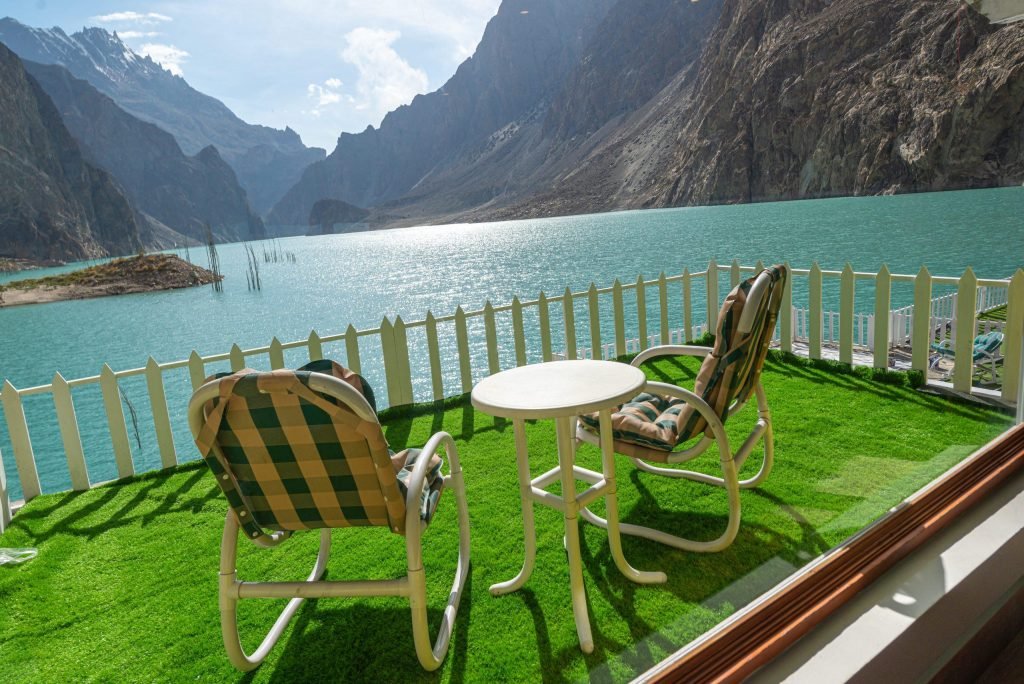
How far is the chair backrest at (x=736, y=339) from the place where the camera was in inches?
96.0

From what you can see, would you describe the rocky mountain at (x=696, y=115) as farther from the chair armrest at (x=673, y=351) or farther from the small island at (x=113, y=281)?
the small island at (x=113, y=281)

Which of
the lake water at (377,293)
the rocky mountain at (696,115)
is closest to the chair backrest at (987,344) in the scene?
the rocky mountain at (696,115)

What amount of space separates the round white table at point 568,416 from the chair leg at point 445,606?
17cm

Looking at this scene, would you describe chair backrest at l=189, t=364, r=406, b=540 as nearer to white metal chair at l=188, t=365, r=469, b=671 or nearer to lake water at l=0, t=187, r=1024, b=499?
white metal chair at l=188, t=365, r=469, b=671

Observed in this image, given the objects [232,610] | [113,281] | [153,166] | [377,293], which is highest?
[153,166]

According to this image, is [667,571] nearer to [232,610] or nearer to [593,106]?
[232,610]

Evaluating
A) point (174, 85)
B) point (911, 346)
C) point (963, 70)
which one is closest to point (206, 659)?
point (963, 70)

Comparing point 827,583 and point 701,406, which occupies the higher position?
point 701,406

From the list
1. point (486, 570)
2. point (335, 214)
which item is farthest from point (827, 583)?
point (335, 214)

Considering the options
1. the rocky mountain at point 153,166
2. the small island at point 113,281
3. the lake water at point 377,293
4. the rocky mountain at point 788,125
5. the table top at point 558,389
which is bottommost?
the lake water at point 377,293

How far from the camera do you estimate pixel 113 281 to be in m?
41.2

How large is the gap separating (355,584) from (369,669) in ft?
1.26

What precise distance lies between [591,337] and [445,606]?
12.5ft

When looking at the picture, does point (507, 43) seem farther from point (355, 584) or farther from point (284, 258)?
point (355, 584)
